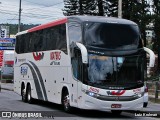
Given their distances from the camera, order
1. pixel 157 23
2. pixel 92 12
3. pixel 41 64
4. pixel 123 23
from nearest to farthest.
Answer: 1. pixel 123 23
2. pixel 41 64
3. pixel 157 23
4. pixel 92 12

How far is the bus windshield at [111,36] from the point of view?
17.6 m

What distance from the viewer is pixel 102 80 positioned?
17.2m

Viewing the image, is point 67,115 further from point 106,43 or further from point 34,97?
point 34,97

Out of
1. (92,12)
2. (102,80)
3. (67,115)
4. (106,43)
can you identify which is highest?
(92,12)

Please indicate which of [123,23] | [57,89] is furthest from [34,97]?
[123,23]

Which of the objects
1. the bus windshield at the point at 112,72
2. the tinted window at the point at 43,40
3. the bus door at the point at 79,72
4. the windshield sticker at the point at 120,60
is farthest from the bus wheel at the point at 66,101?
the windshield sticker at the point at 120,60

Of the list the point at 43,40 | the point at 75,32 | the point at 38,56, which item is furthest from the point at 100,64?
the point at 38,56

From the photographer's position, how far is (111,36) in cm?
1781

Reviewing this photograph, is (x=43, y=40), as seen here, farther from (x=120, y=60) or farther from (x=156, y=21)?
(x=156, y=21)

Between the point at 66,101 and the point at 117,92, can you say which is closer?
the point at 117,92

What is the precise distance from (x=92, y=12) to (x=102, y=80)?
48650 mm

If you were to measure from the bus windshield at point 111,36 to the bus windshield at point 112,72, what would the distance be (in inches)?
19.9

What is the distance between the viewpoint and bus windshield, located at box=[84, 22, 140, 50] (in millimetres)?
17609

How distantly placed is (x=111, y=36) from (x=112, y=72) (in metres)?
1.46
